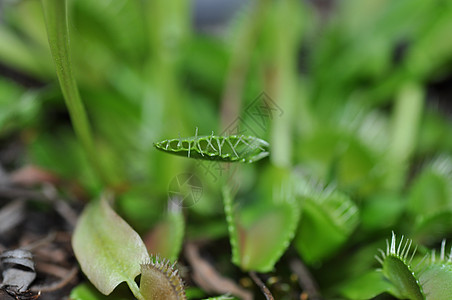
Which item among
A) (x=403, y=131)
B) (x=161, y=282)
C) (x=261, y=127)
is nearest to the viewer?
(x=161, y=282)

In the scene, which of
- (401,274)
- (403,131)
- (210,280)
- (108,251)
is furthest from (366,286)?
(403,131)

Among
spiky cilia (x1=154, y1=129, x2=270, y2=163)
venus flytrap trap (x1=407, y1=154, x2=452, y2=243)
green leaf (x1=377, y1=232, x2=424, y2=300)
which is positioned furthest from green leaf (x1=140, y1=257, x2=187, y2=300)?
venus flytrap trap (x1=407, y1=154, x2=452, y2=243)

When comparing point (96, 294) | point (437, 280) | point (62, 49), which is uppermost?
point (62, 49)

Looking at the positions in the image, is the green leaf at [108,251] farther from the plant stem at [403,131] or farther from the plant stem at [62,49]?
the plant stem at [403,131]

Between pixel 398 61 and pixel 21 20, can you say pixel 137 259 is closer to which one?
pixel 21 20

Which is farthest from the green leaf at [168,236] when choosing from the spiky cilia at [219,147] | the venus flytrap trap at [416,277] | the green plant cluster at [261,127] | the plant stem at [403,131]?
the plant stem at [403,131]

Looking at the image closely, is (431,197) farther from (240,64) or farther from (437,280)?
(240,64)

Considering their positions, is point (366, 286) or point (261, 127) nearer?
point (366, 286)

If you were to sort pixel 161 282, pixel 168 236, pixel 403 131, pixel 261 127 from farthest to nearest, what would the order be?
1. pixel 403 131
2. pixel 261 127
3. pixel 168 236
4. pixel 161 282
